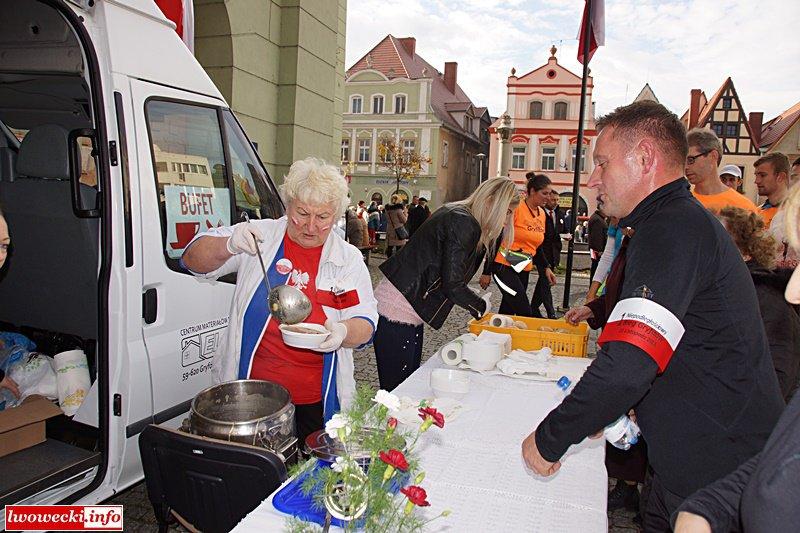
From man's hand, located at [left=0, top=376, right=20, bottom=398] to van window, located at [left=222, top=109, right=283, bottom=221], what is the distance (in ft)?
4.75

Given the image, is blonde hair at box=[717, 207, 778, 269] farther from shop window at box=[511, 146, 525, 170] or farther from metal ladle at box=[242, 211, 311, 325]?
shop window at box=[511, 146, 525, 170]

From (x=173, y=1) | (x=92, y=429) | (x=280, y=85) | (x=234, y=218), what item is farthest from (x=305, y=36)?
(x=92, y=429)

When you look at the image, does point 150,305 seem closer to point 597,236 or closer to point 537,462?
point 537,462

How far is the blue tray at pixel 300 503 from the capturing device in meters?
1.56

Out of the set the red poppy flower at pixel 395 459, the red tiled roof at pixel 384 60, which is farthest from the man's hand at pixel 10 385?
the red tiled roof at pixel 384 60

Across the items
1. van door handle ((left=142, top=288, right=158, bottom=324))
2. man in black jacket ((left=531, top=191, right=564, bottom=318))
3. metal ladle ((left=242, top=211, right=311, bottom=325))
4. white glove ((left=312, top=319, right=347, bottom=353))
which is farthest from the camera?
man in black jacket ((left=531, top=191, right=564, bottom=318))

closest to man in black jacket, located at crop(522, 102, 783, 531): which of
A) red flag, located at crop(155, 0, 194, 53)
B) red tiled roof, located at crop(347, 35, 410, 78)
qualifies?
red flag, located at crop(155, 0, 194, 53)

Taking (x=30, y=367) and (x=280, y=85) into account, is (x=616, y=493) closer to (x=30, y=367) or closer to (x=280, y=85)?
(x=30, y=367)

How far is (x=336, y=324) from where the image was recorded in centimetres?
260

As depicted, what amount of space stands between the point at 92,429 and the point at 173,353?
55cm

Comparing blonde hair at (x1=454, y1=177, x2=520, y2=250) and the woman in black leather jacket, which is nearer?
the woman in black leather jacket

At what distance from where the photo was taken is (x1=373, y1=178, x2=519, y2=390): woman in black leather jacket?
140 inches

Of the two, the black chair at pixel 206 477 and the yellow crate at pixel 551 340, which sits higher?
the yellow crate at pixel 551 340

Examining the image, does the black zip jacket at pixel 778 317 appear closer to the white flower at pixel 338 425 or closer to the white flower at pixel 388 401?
the white flower at pixel 388 401
